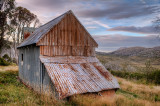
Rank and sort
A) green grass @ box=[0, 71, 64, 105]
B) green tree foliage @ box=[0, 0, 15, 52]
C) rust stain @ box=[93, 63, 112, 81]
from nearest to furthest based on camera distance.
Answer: green grass @ box=[0, 71, 64, 105] → rust stain @ box=[93, 63, 112, 81] → green tree foliage @ box=[0, 0, 15, 52]

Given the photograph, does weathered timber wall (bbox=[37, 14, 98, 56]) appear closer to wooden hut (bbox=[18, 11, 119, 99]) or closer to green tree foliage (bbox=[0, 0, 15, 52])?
wooden hut (bbox=[18, 11, 119, 99])

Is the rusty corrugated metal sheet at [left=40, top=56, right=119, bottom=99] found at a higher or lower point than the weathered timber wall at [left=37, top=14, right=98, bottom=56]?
lower

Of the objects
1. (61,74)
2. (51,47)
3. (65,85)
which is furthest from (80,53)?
(65,85)

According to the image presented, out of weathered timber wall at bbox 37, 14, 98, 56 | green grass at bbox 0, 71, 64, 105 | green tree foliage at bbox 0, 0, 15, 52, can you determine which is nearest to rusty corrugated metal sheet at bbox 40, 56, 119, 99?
weathered timber wall at bbox 37, 14, 98, 56

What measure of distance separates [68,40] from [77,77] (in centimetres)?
336

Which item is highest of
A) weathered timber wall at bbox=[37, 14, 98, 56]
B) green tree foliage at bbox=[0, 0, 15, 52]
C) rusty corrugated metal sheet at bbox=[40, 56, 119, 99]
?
green tree foliage at bbox=[0, 0, 15, 52]

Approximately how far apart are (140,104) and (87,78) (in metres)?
3.79

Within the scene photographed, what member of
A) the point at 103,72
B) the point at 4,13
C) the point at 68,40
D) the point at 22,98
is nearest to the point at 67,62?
the point at 68,40

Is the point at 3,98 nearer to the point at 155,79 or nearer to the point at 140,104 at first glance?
the point at 140,104

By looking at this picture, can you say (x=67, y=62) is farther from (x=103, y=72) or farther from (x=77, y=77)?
(x=103, y=72)

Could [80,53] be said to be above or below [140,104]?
above

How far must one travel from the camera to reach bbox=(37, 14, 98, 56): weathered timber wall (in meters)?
10.5

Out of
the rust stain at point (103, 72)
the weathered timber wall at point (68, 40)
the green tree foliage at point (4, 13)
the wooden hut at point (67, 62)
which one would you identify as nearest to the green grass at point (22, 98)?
the wooden hut at point (67, 62)

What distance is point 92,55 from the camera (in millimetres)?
12633
